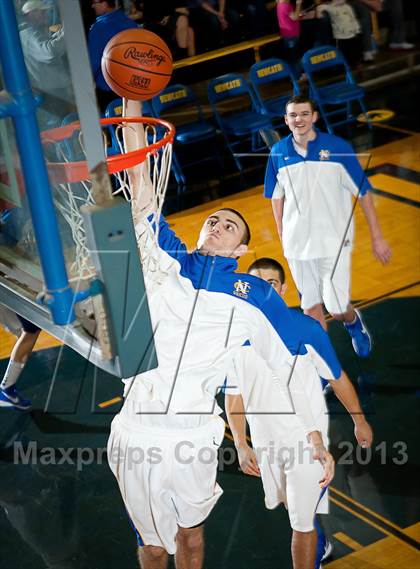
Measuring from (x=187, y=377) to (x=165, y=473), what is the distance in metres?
0.46

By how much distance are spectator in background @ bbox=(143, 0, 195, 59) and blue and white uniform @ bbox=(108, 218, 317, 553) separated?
857 cm

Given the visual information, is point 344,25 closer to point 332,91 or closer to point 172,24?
point 332,91

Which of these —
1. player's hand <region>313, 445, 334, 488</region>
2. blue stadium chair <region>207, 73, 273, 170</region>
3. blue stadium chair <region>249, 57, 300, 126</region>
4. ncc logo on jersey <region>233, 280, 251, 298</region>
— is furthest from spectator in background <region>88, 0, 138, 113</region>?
blue stadium chair <region>249, 57, 300, 126</region>

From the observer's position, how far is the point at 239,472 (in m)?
6.51

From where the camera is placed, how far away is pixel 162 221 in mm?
4871

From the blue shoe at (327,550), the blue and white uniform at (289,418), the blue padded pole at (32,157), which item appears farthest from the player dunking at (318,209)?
the blue padded pole at (32,157)

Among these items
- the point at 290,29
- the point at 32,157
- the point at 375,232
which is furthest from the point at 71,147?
the point at 290,29

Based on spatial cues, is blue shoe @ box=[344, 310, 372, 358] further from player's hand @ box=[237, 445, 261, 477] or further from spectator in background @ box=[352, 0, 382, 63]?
spectator in background @ box=[352, 0, 382, 63]

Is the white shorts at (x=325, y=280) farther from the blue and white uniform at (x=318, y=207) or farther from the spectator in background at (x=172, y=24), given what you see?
the spectator in background at (x=172, y=24)

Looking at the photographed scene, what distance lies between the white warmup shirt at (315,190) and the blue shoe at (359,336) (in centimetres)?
64

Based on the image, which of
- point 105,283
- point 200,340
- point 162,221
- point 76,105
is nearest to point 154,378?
point 200,340

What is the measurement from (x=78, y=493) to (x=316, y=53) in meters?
7.71

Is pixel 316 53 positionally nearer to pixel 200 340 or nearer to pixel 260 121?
pixel 260 121

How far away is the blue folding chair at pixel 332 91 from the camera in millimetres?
12117
